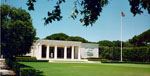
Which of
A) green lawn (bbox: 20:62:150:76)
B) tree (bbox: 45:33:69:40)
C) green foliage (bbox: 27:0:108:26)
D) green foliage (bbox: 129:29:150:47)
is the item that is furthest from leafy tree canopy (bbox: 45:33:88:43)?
green foliage (bbox: 27:0:108:26)

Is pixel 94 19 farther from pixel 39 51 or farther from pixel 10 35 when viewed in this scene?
pixel 39 51

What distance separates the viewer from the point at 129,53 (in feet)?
147

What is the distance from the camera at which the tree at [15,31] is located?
1922 cm

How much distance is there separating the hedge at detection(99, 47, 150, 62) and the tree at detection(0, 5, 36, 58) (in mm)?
28031

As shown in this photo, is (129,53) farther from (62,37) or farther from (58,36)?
(58,36)

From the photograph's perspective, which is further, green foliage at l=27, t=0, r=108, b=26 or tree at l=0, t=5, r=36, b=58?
A: tree at l=0, t=5, r=36, b=58

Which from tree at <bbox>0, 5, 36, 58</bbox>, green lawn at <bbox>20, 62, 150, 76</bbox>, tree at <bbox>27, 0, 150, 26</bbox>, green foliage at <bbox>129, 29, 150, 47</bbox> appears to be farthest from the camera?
green foliage at <bbox>129, 29, 150, 47</bbox>

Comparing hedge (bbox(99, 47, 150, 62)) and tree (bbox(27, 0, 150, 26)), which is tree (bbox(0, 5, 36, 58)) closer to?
tree (bbox(27, 0, 150, 26))

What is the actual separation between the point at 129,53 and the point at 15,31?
31511 mm

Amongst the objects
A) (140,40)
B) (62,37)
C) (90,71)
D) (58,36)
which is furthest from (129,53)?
(58,36)

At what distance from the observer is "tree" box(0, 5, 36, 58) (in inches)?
757

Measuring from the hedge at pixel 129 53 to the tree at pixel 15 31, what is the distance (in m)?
28.0

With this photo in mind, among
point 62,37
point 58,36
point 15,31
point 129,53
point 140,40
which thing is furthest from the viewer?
point 62,37

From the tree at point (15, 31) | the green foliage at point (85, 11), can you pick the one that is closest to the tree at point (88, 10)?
the green foliage at point (85, 11)
